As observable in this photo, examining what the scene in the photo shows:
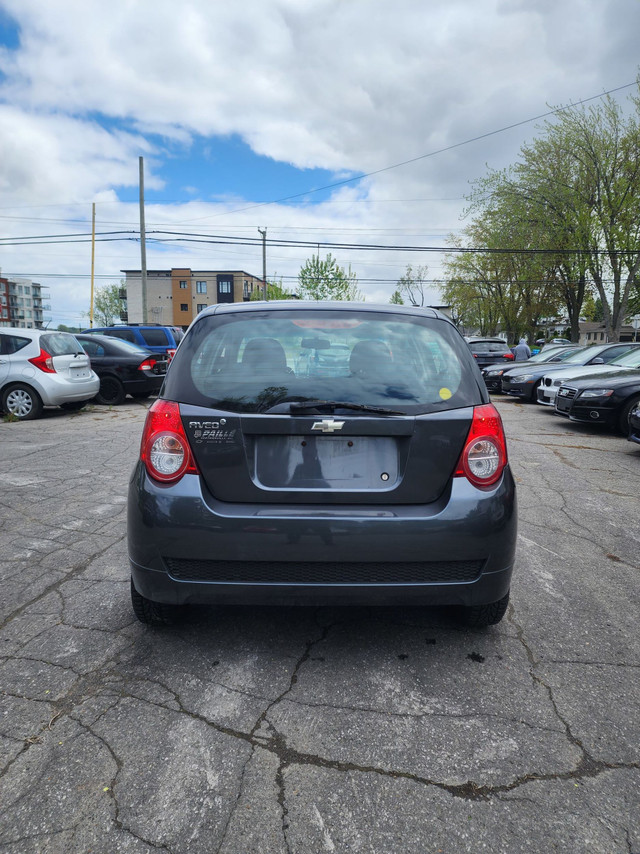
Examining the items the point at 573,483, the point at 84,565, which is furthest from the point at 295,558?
the point at 573,483

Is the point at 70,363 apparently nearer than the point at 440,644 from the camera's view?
No

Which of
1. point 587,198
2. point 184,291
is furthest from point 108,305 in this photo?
point 587,198

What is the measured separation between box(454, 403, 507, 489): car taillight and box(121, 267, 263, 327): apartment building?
291 feet

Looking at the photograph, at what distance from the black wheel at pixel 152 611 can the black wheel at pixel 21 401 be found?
8588mm

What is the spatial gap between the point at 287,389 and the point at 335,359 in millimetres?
295

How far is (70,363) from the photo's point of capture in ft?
34.6

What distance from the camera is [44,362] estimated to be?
10.1 metres

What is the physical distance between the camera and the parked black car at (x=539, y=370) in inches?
556

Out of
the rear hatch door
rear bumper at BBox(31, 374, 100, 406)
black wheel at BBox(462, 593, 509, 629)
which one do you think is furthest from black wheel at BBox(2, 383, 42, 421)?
black wheel at BBox(462, 593, 509, 629)

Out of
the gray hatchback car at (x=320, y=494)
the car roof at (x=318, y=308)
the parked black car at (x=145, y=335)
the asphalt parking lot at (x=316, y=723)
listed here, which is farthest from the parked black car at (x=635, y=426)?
the parked black car at (x=145, y=335)

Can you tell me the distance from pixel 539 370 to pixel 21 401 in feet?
38.6

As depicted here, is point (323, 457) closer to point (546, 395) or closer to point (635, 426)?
point (635, 426)

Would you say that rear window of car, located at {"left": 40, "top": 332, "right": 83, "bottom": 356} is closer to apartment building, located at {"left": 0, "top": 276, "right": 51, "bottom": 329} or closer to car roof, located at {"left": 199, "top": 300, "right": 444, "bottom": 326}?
car roof, located at {"left": 199, "top": 300, "right": 444, "bottom": 326}

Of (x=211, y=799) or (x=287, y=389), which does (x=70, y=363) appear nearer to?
(x=287, y=389)
